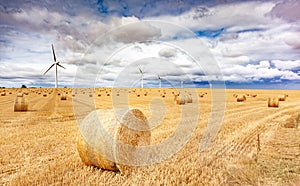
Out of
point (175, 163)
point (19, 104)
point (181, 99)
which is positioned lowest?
point (175, 163)

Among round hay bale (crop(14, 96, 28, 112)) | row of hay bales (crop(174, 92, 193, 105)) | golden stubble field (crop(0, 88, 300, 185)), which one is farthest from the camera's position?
row of hay bales (crop(174, 92, 193, 105))

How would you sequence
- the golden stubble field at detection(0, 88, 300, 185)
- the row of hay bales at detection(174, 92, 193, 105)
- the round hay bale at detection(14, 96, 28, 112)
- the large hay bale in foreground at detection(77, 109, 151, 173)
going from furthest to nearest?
the row of hay bales at detection(174, 92, 193, 105)
the round hay bale at detection(14, 96, 28, 112)
the large hay bale in foreground at detection(77, 109, 151, 173)
the golden stubble field at detection(0, 88, 300, 185)

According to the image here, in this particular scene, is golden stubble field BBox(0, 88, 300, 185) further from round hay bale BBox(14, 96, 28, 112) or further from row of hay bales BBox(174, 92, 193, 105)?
row of hay bales BBox(174, 92, 193, 105)

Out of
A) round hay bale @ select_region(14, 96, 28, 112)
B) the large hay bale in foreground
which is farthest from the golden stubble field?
round hay bale @ select_region(14, 96, 28, 112)

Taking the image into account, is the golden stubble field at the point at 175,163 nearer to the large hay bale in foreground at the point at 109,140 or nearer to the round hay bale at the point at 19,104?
the large hay bale in foreground at the point at 109,140

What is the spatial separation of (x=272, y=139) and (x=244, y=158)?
10.9 ft

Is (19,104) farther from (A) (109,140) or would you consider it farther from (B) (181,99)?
(A) (109,140)

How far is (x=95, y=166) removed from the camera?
6.85 meters

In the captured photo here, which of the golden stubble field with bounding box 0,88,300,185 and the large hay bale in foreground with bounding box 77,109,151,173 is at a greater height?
the large hay bale in foreground with bounding box 77,109,151,173

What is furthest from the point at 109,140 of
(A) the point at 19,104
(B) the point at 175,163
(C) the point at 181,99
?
(C) the point at 181,99

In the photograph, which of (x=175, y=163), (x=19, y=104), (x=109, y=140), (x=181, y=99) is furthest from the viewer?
(x=181, y=99)

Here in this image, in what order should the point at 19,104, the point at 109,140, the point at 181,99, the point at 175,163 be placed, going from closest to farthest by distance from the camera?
the point at 109,140 → the point at 175,163 → the point at 19,104 → the point at 181,99

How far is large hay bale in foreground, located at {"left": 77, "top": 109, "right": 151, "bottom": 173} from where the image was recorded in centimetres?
662

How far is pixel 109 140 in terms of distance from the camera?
675 cm
